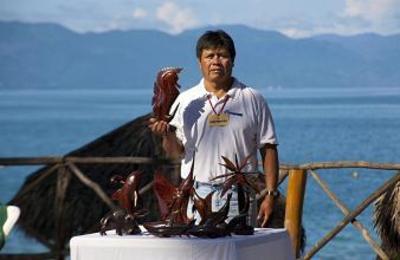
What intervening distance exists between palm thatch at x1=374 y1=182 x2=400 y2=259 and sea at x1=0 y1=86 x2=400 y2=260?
11.8 metres

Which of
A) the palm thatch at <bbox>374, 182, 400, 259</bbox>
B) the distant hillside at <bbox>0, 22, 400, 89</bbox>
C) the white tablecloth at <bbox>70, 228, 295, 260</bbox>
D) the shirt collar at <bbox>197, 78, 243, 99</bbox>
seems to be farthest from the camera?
the distant hillside at <bbox>0, 22, 400, 89</bbox>

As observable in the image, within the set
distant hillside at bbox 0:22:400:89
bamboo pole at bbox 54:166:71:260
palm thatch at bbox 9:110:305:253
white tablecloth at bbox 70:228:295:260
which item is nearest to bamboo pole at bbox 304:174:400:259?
bamboo pole at bbox 54:166:71:260

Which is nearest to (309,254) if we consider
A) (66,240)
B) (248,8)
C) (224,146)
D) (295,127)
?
(66,240)

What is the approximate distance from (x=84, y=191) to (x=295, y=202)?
2.34 meters

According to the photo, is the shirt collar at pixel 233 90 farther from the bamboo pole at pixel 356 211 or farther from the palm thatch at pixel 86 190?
the palm thatch at pixel 86 190

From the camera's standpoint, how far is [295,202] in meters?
7.23

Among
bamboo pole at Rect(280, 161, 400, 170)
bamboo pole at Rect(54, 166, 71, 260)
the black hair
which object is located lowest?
bamboo pole at Rect(54, 166, 71, 260)

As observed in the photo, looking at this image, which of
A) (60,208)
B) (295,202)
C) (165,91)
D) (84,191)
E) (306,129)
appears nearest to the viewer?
(165,91)

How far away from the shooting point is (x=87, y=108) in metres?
63.7

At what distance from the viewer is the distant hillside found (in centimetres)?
5531

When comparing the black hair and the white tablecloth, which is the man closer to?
the black hair

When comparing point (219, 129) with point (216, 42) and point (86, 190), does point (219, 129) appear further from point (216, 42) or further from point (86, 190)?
point (86, 190)

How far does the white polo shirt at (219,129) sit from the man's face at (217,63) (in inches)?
3.0

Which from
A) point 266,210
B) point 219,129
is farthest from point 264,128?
point 266,210
